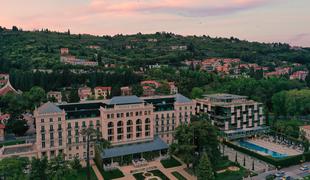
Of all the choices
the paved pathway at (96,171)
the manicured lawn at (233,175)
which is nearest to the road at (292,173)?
the manicured lawn at (233,175)

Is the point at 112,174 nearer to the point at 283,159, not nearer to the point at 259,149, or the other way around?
the point at 283,159

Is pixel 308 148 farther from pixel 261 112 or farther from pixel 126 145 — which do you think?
pixel 126 145

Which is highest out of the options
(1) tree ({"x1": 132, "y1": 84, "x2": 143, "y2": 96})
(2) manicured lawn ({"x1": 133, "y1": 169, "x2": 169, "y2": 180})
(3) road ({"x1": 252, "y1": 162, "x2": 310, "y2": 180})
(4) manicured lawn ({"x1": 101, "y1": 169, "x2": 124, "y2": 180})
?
(1) tree ({"x1": 132, "y1": 84, "x2": 143, "y2": 96})

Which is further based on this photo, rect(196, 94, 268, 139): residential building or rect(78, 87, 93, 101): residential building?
rect(78, 87, 93, 101): residential building

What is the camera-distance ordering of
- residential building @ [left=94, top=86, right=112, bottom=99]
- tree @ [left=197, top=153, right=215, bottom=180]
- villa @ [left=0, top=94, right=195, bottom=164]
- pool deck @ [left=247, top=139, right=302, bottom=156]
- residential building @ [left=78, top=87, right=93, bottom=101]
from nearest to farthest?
tree @ [left=197, top=153, right=215, bottom=180]
villa @ [left=0, top=94, right=195, bottom=164]
pool deck @ [left=247, top=139, right=302, bottom=156]
residential building @ [left=78, top=87, right=93, bottom=101]
residential building @ [left=94, top=86, right=112, bottom=99]

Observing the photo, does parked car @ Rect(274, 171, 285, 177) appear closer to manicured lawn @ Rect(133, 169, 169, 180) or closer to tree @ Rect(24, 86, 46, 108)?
manicured lawn @ Rect(133, 169, 169, 180)

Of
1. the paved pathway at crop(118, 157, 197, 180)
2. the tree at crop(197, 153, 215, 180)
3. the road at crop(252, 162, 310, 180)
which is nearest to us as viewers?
the tree at crop(197, 153, 215, 180)

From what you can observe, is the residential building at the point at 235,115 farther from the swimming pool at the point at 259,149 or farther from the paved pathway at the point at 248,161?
the paved pathway at the point at 248,161

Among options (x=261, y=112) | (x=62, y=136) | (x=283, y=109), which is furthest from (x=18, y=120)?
(x=283, y=109)

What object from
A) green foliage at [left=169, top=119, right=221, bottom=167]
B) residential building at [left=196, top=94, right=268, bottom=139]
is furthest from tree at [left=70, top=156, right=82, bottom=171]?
residential building at [left=196, top=94, right=268, bottom=139]
